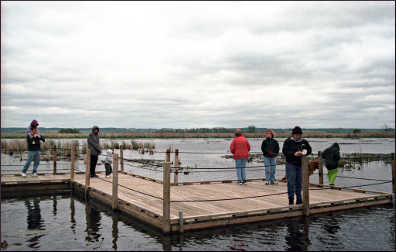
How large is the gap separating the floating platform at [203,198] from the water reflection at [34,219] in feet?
5.06

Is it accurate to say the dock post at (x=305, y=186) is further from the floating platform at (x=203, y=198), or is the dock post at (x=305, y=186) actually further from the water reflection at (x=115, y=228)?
the water reflection at (x=115, y=228)

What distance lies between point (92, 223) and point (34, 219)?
1748mm

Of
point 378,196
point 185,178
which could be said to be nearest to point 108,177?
point 185,178

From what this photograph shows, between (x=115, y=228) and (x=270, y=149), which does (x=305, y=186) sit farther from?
(x=115, y=228)

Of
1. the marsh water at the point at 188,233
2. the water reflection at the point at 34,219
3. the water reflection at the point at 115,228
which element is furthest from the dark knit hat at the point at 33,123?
the water reflection at the point at 115,228

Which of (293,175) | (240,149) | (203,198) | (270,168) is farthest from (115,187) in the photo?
(270,168)

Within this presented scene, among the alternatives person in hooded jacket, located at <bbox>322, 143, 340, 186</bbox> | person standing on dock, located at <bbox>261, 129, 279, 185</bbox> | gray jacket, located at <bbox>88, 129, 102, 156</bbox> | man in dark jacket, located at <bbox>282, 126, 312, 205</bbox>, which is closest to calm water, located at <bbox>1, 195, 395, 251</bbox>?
man in dark jacket, located at <bbox>282, 126, 312, 205</bbox>

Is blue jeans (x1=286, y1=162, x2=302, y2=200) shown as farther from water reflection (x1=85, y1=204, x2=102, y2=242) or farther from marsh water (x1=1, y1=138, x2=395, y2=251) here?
water reflection (x1=85, y1=204, x2=102, y2=242)

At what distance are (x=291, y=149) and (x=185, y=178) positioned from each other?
34.3 ft

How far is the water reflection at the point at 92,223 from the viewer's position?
28.6 ft

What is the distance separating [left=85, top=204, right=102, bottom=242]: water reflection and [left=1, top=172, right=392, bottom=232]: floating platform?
491 mm

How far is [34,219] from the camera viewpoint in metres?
10.4

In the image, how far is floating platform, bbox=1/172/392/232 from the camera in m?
8.92

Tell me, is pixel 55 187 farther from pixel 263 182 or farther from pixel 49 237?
pixel 263 182
